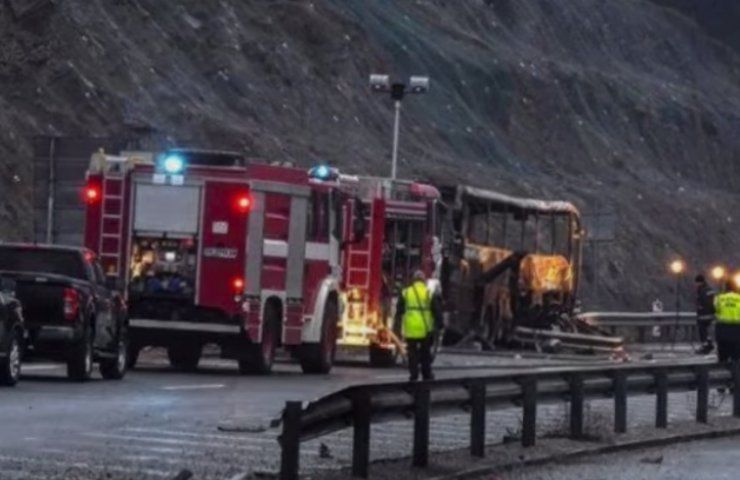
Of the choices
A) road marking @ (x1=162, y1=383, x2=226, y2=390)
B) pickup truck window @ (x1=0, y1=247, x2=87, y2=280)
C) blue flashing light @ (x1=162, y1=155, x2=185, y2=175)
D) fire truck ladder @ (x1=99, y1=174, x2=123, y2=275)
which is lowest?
road marking @ (x1=162, y1=383, x2=226, y2=390)

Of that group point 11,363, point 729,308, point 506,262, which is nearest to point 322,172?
point 729,308

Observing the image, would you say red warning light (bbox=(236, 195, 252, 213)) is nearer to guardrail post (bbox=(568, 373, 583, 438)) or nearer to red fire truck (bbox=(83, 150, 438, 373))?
red fire truck (bbox=(83, 150, 438, 373))

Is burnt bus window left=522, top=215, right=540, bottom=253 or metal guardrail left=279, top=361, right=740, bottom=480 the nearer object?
metal guardrail left=279, top=361, right=740, bottom=480

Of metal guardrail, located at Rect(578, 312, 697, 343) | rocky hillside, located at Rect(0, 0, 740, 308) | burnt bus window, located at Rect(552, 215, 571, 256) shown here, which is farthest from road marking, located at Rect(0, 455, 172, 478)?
burnt bus window, located at Rect(552, 215, 571, 256)

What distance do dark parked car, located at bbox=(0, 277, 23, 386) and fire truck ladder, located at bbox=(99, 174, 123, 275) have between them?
5643 millimetres

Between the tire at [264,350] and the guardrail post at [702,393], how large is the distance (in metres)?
8.92

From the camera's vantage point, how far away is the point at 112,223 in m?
33.2

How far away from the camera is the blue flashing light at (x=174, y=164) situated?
108ft

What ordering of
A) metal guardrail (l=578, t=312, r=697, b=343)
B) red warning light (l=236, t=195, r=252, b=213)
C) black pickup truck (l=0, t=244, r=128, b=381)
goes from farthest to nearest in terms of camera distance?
1. metal guardrail (l=578, t=312, r=697, b=343)
2. red warning light (l=236, t=195, r=252, b=213)
3. black pickup truck (l=0, t=244, r=128, b=381)

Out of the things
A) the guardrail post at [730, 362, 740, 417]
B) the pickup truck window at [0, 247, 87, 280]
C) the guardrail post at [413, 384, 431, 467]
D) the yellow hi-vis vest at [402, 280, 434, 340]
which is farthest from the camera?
the yellow hi-vis vest at [402, 280, 434, 340]

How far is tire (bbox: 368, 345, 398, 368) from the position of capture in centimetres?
3834

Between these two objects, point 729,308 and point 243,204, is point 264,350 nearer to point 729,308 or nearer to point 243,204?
point 243,204

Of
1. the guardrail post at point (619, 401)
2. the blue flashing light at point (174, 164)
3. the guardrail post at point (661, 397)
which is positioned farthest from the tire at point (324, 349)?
the guardrail post at point (619, 401)

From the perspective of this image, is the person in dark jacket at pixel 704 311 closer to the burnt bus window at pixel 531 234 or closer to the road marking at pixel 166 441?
the burnt bus window at pixel 531 234
